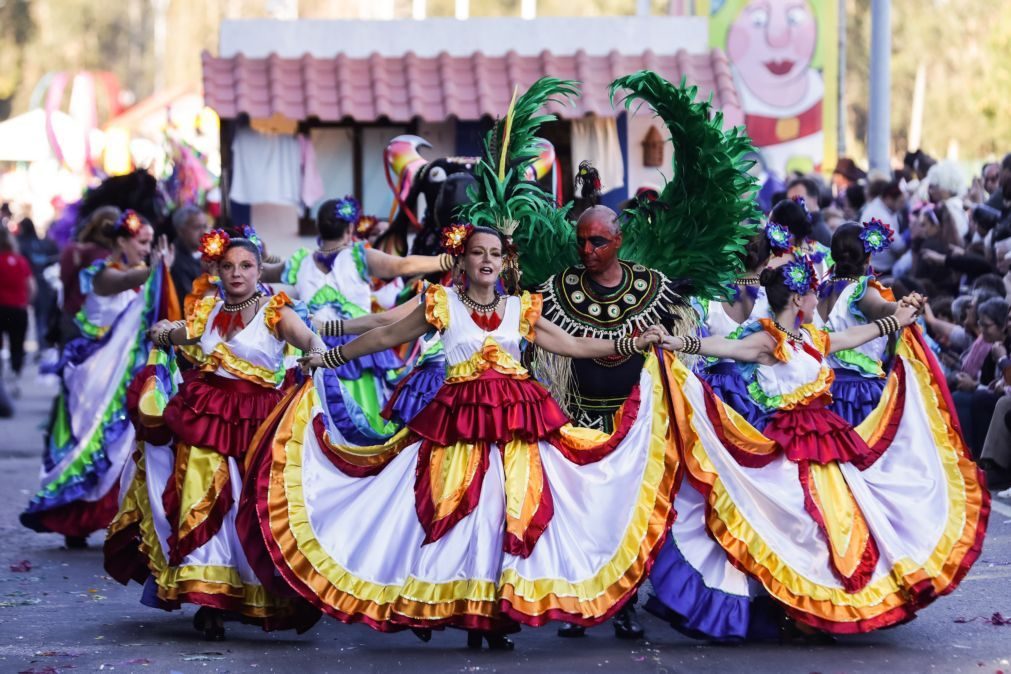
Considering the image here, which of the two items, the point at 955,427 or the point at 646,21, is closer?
the point at 955,427

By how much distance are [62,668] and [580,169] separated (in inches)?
150

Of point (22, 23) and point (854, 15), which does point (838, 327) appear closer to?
point (854, 15)

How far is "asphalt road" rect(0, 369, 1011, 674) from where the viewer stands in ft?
23.2

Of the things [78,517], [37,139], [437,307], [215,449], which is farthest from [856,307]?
[37,139]

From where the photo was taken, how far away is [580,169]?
9.54 metres

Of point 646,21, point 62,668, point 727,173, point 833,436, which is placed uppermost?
point 646,21

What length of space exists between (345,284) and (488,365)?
3.67 meters

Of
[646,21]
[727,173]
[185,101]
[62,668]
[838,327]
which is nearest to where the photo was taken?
[62,668]

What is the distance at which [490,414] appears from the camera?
727 centimetres

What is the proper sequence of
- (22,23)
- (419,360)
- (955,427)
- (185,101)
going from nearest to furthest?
(955,427) < (419,360) < (185,101) < (22,23)

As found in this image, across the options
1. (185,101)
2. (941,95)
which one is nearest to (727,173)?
(185,101)

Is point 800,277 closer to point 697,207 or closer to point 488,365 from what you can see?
point 697,207

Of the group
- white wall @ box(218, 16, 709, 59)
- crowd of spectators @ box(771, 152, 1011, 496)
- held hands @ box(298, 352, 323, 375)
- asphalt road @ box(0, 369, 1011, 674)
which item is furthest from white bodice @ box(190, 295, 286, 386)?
white wall @ box(218, 16, 709, 59)

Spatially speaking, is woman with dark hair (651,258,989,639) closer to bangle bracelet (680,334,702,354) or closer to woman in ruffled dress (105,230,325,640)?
bangle bracelet (680,334,702,354)
